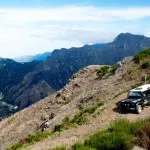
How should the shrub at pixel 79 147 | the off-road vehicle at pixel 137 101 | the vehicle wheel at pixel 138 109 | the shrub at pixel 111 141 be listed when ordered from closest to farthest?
the shrub at pixel 111 141
the shrub at pixel 79 147
the vehicle wheel at pixel 138 109
the off-road vehicle at pixel 137 101

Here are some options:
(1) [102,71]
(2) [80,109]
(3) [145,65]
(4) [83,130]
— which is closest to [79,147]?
(4) [83,130]

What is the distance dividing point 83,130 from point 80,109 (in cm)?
1483

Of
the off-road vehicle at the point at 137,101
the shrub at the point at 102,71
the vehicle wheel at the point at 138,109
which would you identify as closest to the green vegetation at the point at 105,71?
the shrub at the point at 102,71

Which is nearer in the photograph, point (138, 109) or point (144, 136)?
point (144, 136)

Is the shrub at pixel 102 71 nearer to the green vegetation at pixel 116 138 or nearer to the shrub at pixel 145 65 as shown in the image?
the shrub at pixel 145 65

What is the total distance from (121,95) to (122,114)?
669 centimetres

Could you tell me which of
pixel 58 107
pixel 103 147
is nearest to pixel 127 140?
pixel 103 147

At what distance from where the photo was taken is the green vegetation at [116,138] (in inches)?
1161

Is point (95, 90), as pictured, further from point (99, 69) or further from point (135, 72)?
point (99, 69)

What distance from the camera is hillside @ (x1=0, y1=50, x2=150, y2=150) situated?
128 ft

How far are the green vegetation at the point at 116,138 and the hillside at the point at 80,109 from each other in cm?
280

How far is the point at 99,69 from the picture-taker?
7400cm

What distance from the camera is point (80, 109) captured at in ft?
175

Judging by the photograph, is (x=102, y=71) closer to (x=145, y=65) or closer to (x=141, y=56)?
(x=141, y=56)
